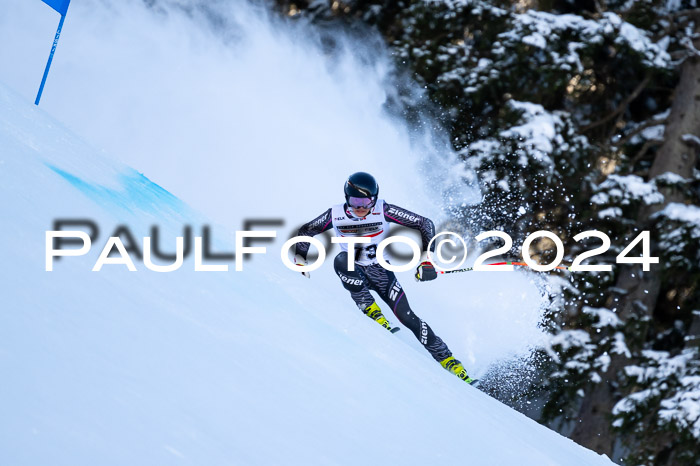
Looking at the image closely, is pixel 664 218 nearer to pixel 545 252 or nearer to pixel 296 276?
pixel 545 252

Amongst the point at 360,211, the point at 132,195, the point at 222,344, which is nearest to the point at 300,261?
the point at 360,211

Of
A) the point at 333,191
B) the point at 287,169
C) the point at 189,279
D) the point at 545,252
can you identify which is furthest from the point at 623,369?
the point at 189,279

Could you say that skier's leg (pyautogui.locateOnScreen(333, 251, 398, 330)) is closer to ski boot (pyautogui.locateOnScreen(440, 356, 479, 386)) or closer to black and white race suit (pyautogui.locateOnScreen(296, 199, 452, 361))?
black and white race suit (pyautogui.locateOnScreen(296, 199, 452, 361))

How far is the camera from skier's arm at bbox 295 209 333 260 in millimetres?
6051

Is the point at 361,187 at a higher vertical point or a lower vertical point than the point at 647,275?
lower

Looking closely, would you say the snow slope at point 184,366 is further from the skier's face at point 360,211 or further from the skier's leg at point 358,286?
the skier's face at point 360,211

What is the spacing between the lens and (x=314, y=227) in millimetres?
6105

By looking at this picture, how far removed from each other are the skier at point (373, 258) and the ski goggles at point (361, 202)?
0.06 m

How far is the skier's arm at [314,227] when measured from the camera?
6.05 meters

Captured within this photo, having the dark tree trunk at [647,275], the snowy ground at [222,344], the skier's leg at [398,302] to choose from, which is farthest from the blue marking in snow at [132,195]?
the dark tree trunk at [647,275]

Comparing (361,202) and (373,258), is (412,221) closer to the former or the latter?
(373,258)

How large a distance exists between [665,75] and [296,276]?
307 inches

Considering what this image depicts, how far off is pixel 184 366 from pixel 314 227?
2846 mm

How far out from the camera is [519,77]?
10961mm
